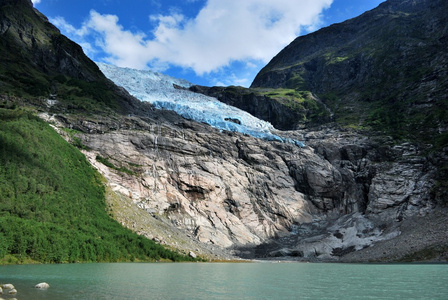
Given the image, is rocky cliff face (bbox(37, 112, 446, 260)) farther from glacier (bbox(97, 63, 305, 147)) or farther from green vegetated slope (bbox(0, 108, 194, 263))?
glacier (bbox(97, 63, 305, 147))

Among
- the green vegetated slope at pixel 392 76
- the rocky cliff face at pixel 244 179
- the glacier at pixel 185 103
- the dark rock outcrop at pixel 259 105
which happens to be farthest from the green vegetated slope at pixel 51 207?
the dark rock outcrop at pixel 259 105

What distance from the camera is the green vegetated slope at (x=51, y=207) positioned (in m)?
41.3

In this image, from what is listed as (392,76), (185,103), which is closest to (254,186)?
(185,103)

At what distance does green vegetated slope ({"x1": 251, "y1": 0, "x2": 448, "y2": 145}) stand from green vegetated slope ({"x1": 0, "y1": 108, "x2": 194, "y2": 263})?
8150 centimetres

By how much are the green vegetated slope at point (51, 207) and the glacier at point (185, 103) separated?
58002mm

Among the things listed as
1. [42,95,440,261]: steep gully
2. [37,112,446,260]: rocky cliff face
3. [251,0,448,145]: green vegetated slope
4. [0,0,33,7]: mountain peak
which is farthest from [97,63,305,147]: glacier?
[0,0,33,7]: mountain peak

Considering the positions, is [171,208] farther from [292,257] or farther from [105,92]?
[105,92]

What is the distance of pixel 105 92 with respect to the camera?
110000 mm

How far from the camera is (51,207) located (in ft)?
163

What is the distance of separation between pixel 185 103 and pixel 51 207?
8575 cm

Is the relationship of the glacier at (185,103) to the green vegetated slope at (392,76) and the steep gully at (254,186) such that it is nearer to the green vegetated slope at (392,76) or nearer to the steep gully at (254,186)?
the steep gully at (254,186)

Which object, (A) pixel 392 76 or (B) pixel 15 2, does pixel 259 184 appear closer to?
(A) pixel 392 76

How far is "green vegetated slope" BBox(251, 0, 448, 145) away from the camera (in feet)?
358

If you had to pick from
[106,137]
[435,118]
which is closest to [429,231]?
[435,118]
